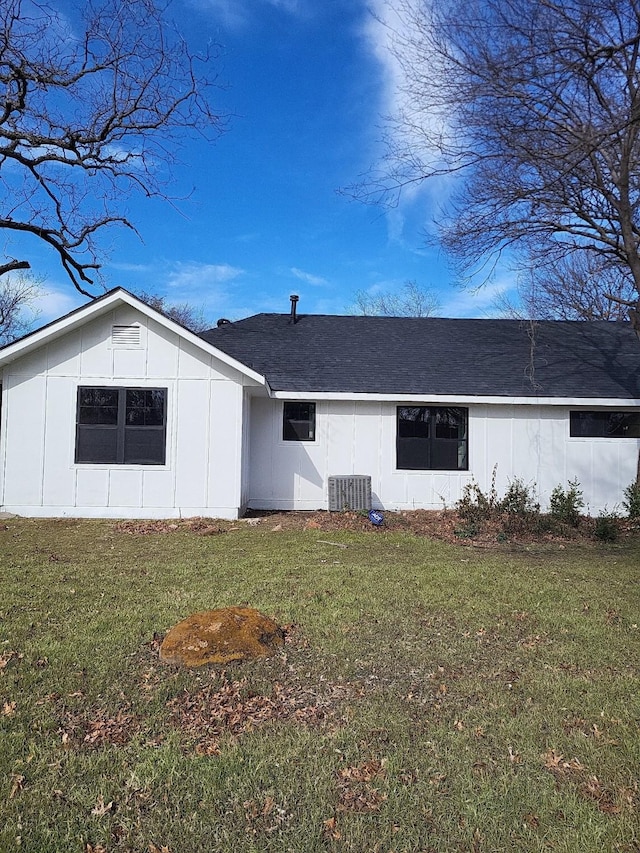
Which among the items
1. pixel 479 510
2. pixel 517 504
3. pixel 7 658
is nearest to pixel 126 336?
pixel 479 510

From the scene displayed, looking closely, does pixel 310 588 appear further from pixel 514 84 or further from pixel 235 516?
pixel 514 84

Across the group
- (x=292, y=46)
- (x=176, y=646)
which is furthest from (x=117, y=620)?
(x=292, y=46)

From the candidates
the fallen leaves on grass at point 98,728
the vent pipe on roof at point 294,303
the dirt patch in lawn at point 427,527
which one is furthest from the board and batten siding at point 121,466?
the fallen leaves on grass at point 98,728

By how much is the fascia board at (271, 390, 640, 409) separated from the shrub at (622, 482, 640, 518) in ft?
6.18

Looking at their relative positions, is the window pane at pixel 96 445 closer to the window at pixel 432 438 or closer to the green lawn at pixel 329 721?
the green lawn at pixel 329 721

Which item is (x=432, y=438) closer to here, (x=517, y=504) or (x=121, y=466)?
(x=517, y=504)

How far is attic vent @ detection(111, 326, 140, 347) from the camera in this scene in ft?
37.2

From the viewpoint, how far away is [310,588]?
21.2ft

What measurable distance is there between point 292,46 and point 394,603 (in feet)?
33.1

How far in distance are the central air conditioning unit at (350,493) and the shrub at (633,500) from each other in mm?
5673

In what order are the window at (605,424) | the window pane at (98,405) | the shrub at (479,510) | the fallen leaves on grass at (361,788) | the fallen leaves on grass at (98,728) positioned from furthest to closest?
the window at (605,424), the window pane at (98,405), the shrub at (479,510), the fallen leaves on grass at (98,728), the fallen leaves on grass at (361,788)

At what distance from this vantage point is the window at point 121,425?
11.2 metres

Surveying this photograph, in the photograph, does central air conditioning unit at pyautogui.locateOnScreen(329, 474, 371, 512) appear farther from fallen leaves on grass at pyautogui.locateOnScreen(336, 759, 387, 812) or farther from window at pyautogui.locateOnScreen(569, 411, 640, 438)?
fallen leaves on grass at pyautogui.locateOnScreen(336, 759, 387, 812)

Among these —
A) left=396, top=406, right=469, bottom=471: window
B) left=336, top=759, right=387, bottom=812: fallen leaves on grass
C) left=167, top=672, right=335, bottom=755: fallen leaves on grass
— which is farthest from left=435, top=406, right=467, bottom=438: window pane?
left=336, top=759, right=387, bottom=812: fallen leaves on grass
